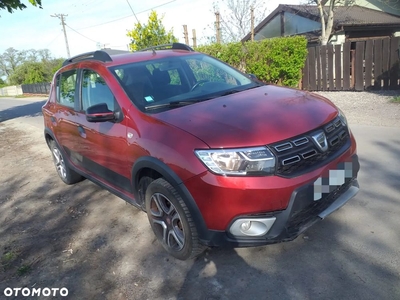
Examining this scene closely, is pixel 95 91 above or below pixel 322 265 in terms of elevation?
above

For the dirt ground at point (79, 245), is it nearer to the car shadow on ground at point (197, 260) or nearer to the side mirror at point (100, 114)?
the car shadow on ground at point (197, 260)

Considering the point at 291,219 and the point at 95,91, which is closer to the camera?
the point at 291,219

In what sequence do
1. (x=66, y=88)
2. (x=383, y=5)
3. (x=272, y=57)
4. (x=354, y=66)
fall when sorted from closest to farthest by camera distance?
1. (x=66, y=88)
2. (x=354, y=66)
3. (x=272, y=57)
4. (x=383, y=5)

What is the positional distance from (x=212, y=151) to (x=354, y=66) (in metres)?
10.9

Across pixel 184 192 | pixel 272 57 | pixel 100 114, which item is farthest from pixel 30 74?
pixel 184 192

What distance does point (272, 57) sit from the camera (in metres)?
12.7

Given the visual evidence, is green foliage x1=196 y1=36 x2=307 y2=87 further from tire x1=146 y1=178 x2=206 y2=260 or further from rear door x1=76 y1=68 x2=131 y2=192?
tire x1=146 y1=178 x2=206 y2=260

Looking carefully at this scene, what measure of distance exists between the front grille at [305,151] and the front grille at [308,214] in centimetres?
30

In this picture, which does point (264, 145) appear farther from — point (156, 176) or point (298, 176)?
point (156, 176)

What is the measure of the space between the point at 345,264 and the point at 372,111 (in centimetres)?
645

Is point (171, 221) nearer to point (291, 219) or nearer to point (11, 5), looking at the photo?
point (291, 219)

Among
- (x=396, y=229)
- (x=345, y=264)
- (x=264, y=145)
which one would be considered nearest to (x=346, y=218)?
(x=396, y=229)

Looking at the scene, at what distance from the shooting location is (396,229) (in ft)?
10.2

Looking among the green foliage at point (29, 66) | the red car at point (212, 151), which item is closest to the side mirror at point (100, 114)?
the red car at point (212, 151)
